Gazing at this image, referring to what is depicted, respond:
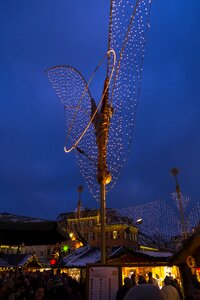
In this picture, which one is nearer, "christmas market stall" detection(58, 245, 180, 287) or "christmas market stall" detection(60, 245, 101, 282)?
"christmas market stall" detection(58, 245, 180, 287)

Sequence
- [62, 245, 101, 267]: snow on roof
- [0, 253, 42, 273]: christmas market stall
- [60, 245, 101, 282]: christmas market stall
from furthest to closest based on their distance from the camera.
Result: [0, 253, 42, 273]: christmas market stall
[62, 245, 101, 267]: snow on roof
[60, 245, 101, 282]: christmas market stall

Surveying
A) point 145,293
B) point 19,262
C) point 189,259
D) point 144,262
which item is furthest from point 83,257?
point 145,293

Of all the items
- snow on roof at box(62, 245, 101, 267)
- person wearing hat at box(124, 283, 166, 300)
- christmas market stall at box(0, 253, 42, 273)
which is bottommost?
christmas market stall at box(0, 253, 42, 273)

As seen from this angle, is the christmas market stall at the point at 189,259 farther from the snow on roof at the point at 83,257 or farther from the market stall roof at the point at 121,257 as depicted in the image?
the snow on roof at the point at 83,257

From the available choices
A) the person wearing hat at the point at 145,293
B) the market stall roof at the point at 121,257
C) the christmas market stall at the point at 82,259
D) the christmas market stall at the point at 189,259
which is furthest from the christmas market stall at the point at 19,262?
the person wearing hat at the point at 145,293

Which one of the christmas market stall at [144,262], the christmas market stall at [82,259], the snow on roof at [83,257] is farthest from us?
the snow on roof at [83,257]

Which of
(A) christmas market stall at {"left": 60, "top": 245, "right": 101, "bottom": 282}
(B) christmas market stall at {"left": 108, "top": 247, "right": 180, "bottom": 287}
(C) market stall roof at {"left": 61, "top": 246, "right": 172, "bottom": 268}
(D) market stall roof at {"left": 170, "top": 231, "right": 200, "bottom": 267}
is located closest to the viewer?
(D) market stall roof at {"left": 170, "top": 231, "right": 200, "bottom": 267}

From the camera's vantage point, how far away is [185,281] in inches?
484

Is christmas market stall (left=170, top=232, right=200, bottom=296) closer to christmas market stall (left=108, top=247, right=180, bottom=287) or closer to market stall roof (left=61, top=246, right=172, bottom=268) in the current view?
market stall roof (left=61, top=246, right=172, bottom=268)

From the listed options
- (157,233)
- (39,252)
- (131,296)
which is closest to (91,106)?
(131,296)

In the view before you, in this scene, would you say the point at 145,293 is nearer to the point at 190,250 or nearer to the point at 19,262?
the point at 190,250

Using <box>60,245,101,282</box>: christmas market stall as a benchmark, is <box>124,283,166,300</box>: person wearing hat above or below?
above

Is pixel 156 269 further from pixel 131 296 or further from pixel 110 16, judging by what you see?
pixel 131 296

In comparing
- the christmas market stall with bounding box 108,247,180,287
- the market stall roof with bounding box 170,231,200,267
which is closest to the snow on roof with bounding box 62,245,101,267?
the christmas market stall with bounding box 108,247,180,287
